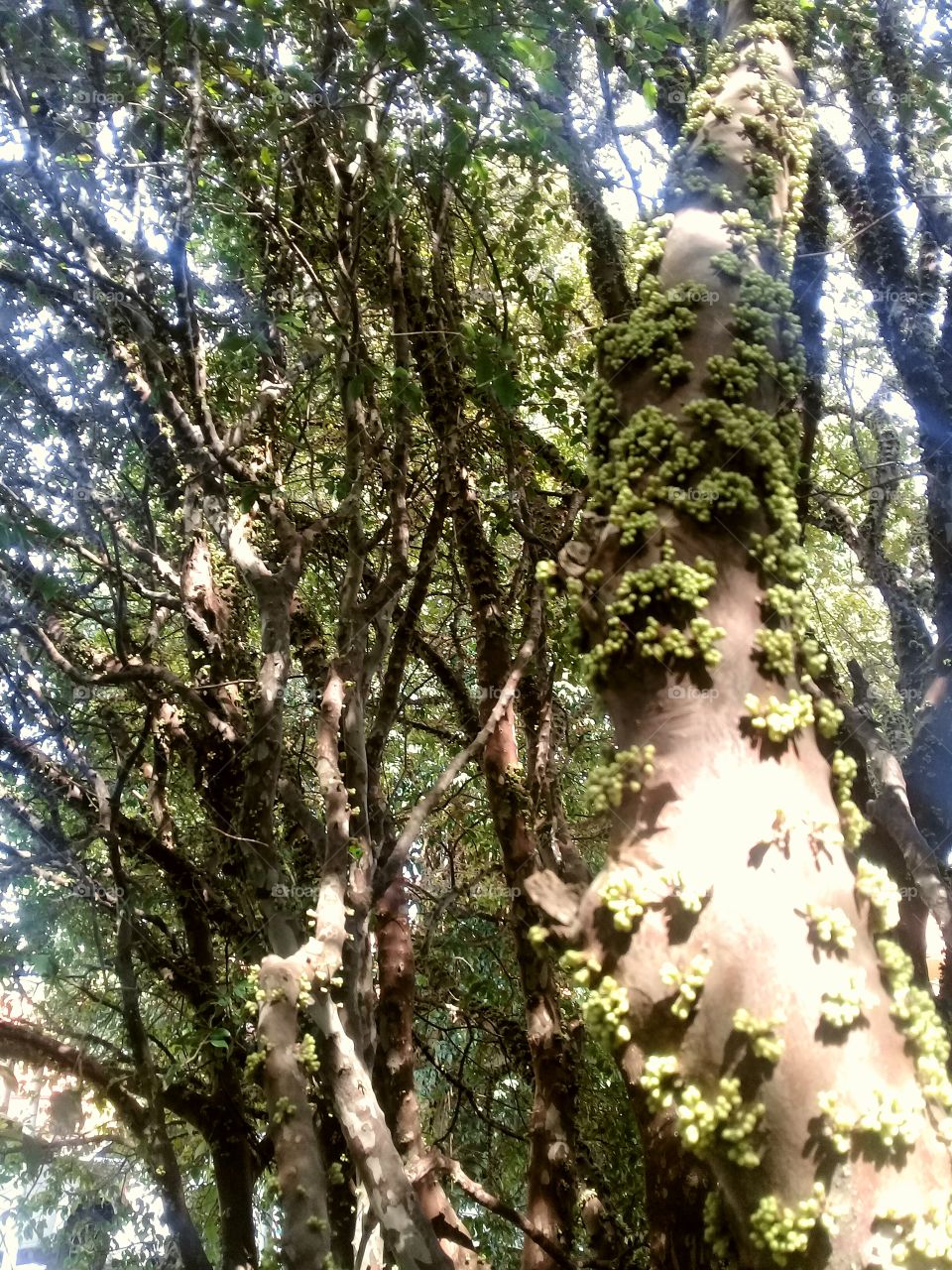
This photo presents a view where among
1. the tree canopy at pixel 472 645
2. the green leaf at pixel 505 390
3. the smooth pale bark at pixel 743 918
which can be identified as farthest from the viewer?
the green leaf at pixel 505 390

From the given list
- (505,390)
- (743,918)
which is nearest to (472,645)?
(505,390)

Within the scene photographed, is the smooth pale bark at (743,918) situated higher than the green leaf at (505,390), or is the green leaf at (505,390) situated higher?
the green leaf at (505,390)

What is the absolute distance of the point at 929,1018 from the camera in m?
2.01

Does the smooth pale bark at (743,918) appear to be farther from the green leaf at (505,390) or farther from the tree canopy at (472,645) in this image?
the green leaf at (505,390)

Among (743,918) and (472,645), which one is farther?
(472,645)

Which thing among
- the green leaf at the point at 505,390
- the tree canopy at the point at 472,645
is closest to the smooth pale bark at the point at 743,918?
the tree canopy at the point at 472,645

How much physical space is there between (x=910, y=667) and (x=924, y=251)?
234 centimetres

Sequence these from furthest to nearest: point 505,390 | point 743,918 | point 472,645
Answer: point 472,645
point 505,390
point 743,918

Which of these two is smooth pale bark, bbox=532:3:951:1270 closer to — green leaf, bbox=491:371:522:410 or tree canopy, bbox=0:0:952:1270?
tree canopy, bbox=0:0:952:1270

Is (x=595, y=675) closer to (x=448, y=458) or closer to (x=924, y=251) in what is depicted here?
(x=448, y=458)

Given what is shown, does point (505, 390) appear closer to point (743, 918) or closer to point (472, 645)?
point (743, 918)

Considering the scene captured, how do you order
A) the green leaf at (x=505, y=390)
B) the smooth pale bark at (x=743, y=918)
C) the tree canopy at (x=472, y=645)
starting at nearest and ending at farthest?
the smooth pale bark at (x=743, y=918), the tree canopy at (x=472, y=645), the green leaf at (x=505, y=390)

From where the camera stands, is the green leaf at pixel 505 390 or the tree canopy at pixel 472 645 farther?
the green leaf at pixel 505 390

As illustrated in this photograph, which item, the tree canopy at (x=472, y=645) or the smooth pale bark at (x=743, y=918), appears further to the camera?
the tree canopy at (x=472, y=645)
